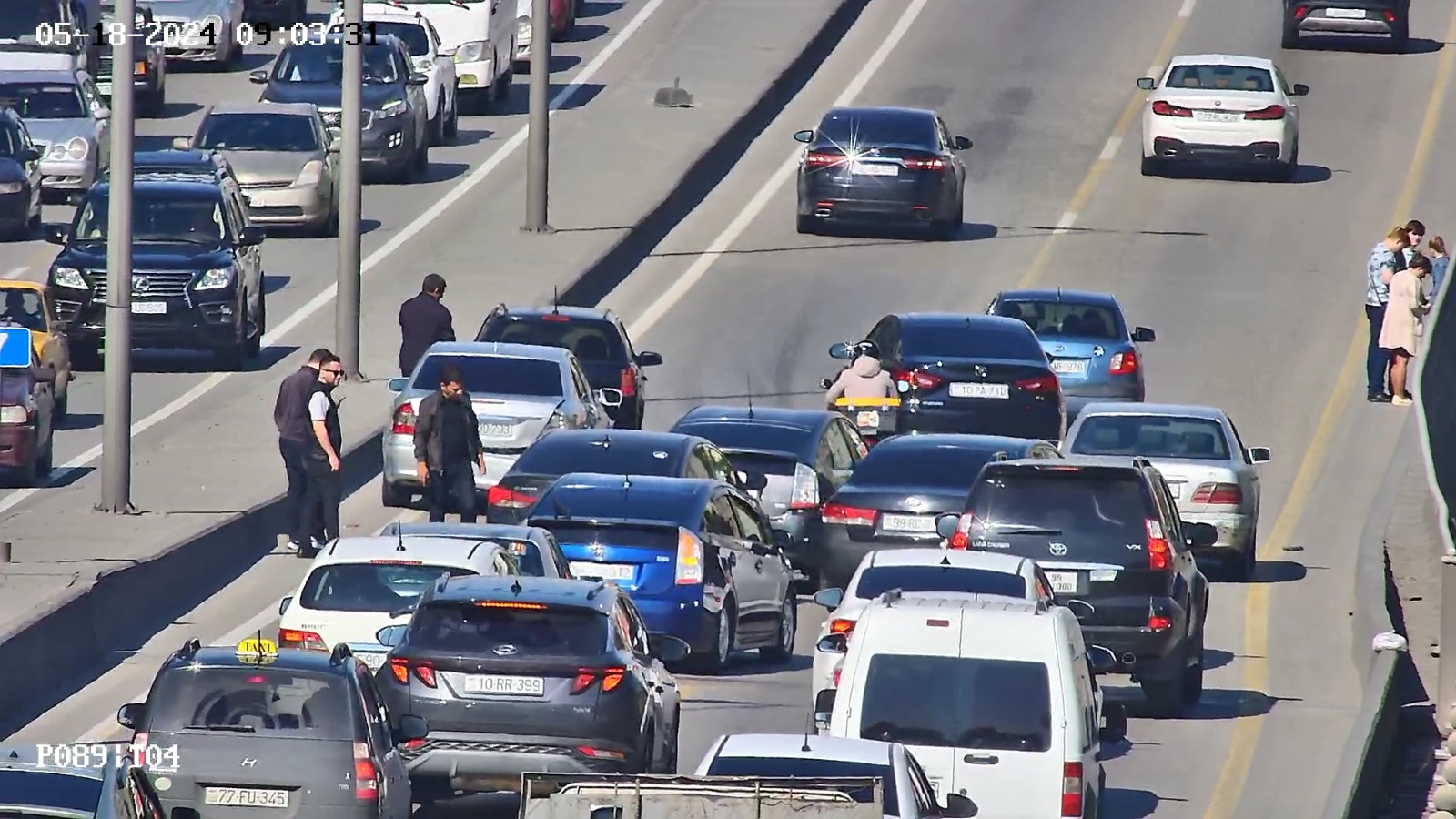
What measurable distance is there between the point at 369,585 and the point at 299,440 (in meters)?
6.58

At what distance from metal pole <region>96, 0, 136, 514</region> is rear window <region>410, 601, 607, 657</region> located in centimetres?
904

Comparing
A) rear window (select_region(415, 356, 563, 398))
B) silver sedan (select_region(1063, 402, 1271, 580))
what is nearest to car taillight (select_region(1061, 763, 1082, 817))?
silver sedan (select_region(1063, 402, 1271, 580))

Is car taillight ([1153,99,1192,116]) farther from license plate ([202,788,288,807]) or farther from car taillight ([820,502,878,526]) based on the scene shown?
license plate ([202,788,288,807])

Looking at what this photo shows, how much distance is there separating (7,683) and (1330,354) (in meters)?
20.6

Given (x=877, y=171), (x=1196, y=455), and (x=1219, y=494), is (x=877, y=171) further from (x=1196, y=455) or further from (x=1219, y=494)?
(x=1219, y=494)

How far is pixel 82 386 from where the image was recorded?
3203cm

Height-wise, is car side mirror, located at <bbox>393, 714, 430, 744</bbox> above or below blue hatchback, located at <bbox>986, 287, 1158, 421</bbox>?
above

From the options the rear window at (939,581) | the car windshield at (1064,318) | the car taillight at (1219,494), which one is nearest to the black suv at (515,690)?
the rear window at (939,581)

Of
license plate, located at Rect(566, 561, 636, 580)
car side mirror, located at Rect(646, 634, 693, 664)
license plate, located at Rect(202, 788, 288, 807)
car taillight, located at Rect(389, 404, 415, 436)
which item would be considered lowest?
car taillight, located at Rect(389, 404, 415, 436)

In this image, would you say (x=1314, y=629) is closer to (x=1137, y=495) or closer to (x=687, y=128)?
(x=1137, y=495)

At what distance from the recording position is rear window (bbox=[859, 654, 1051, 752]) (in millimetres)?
14711

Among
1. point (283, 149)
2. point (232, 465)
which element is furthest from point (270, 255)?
point (232, 465)

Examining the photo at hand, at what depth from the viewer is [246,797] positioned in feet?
45.5

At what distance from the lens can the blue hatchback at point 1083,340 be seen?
31.3 meters
